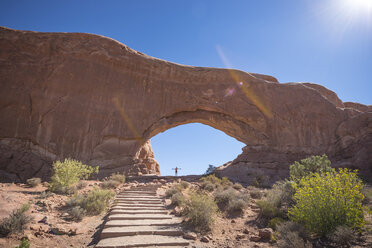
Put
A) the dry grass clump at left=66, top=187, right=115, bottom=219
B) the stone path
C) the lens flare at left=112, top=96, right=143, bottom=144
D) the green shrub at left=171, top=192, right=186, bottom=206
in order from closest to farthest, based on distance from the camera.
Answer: the stone path < the dry grass clump at left=66, top=187, right=115, bottom=219 < the green shrub at left=171, top=192, right=186, bottom=206 < the lens flare at left=112, top=96, right=143, bottom=144

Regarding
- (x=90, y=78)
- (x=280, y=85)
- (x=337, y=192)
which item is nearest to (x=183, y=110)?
(x=90, y=78)

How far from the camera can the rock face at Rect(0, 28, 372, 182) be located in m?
14.1

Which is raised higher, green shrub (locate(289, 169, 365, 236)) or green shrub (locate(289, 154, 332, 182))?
green shrub (locate(289, 154, 332, 182))

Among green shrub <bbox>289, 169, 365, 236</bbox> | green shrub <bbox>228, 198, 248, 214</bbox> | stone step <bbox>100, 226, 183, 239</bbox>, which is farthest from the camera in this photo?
green shrub <bbox>228, 198, 248, 214</bbox>

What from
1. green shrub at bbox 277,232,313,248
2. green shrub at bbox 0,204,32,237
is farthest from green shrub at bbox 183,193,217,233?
green shrub at bbox 0,204,32,237

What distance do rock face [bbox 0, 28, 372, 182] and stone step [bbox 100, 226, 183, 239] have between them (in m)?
10.1

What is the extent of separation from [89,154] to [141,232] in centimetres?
1157

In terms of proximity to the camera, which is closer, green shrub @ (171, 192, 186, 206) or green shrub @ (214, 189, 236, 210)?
green shrub @ (171, 192, 186, 206)

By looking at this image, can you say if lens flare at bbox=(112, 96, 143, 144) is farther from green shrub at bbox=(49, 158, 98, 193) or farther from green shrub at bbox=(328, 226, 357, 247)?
green shrub at bbox=(328, 226, 357, 247)

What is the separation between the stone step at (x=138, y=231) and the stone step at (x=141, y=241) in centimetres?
14

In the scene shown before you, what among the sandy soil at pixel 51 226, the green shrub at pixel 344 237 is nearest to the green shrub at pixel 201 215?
the sandy soil at pixel 51 226

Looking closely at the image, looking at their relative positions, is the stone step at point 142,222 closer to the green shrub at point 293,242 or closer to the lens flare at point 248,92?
the green shrub at point 293,242

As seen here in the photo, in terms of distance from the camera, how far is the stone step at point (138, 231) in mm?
4465

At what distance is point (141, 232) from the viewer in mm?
4738
